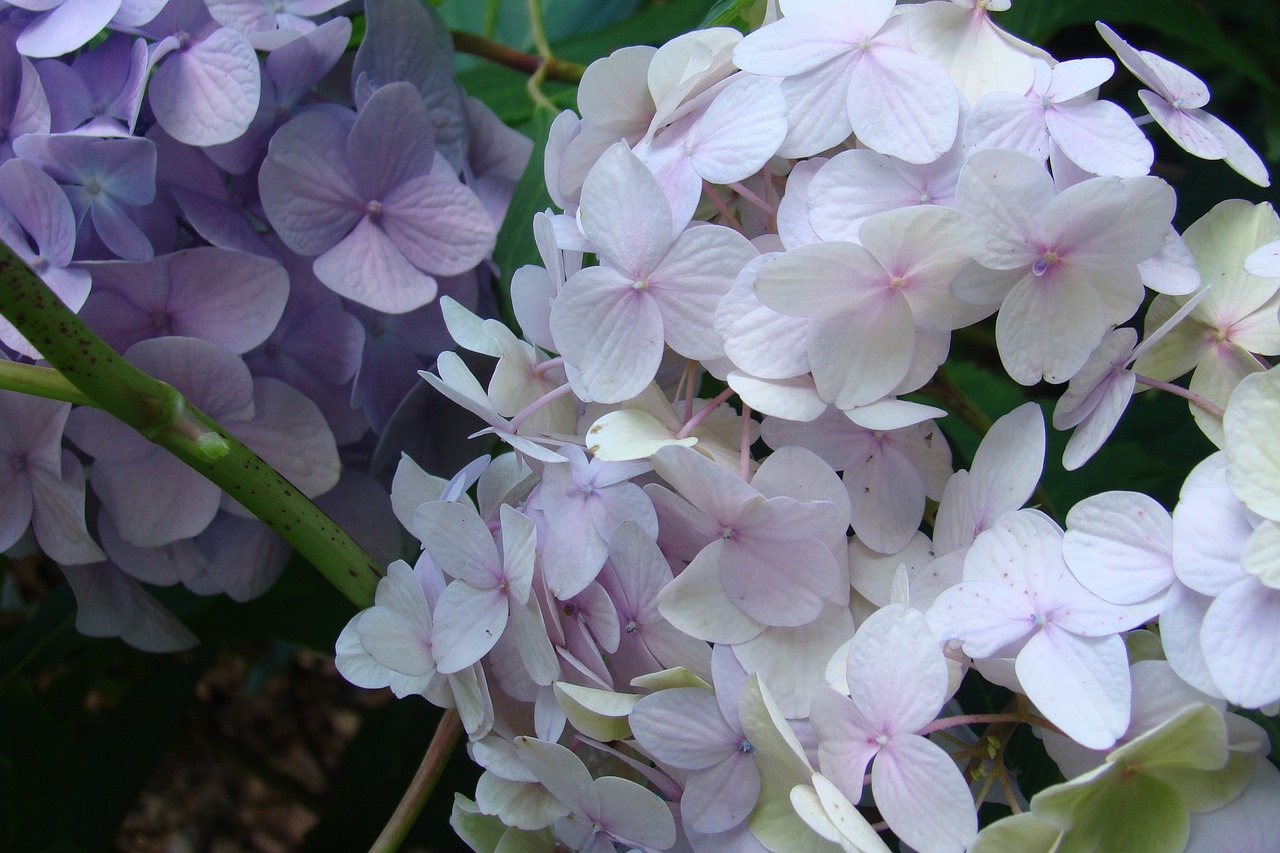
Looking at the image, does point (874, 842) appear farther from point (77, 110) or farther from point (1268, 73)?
point (1268, 73)

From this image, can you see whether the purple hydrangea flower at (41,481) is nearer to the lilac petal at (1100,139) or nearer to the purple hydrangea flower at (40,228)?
the purple hydrangea flower at (40,228)

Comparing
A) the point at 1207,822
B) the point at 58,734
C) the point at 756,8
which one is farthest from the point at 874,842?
the point at 58,734

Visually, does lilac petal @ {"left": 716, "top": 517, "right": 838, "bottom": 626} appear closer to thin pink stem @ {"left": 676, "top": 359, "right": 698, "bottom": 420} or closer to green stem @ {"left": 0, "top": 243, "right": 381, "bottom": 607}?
thin pink stem @ {"left": 676, "top": 359, "right": 698, "bottom": 420}

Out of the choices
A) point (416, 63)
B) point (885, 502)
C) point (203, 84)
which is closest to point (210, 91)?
point (203, 84)

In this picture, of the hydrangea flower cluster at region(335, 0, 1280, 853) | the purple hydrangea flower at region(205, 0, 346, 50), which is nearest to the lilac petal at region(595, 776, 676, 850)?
the hydrangea flower cluster at region(335, 0, 1280, 853)

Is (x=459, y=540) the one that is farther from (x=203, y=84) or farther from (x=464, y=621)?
(x=203, y=84)
